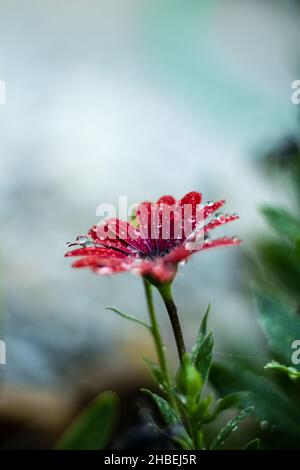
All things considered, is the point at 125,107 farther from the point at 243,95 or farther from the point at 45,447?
the point at 45,447

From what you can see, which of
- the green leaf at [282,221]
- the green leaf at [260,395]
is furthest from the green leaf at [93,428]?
the green leaf at [282,221]

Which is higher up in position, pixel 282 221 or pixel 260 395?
pixel 282 221

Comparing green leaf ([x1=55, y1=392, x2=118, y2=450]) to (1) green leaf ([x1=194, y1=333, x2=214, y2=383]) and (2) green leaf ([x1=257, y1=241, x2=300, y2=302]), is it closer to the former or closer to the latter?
(1) green leaf ([x1=194, y1=333, x2=214, y2=383])

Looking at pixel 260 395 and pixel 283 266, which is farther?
pixel 283 266

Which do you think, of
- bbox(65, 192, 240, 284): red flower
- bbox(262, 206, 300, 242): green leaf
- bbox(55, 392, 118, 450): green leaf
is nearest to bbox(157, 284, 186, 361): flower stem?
bbox(65, 192, 240, 284): red flower

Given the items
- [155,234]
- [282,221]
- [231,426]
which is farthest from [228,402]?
[282,221]

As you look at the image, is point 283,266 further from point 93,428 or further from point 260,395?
point 93,428
